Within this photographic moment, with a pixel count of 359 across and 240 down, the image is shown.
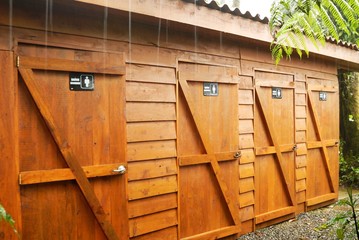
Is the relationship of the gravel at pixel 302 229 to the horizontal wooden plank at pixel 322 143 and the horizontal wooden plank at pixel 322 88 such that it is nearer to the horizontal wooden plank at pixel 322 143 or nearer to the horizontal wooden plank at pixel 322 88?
the horizontal wooden plank at pixel 322 143

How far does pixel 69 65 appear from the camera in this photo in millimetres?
3217

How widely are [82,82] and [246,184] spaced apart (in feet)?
8.99

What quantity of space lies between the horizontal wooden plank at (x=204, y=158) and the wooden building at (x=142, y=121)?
14 millimetres

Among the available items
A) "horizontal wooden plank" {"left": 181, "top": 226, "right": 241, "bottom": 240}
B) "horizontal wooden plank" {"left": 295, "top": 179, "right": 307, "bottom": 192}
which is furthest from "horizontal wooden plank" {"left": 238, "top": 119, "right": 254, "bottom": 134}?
"horizontal wooden plank" {"left": 295, "top": 179, "right": 307, "bottom": 192}

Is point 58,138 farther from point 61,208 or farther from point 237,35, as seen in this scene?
point 237,35

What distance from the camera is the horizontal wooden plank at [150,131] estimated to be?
371cm

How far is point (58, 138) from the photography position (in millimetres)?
3158

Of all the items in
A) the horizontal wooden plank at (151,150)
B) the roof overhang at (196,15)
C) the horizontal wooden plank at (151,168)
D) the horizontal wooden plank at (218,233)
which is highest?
the roof overhang at (196,15)

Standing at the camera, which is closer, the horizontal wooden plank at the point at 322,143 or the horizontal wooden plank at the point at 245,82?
the horizontal wooden plank at the point at 245,82

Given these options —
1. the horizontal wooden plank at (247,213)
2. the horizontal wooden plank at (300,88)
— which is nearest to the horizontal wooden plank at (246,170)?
the horizontal wooden plank at (247,213)

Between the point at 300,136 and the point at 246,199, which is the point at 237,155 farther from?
the point at 300,136

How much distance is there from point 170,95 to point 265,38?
1505mm

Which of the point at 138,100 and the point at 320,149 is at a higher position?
the point at 138,100

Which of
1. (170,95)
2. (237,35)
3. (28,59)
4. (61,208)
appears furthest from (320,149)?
(28,59)
